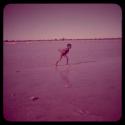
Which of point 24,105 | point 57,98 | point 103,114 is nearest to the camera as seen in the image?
point 103,114

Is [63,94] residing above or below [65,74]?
above

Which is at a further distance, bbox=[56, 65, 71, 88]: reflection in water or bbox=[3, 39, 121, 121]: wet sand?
bbox=[56, 65, 71, 88]: reflection in water

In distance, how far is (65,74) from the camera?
4781 millimetres

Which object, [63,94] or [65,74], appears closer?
[63,94]

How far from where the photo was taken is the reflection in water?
4.16m

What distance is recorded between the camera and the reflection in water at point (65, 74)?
13.7ft

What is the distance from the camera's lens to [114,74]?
4.71m

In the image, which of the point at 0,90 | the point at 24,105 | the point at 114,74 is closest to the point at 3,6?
the point at 0,90

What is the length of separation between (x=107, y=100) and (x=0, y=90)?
1510 mm

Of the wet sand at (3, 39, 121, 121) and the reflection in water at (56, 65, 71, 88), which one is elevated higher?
the wet sand at (3, 39, 121, 121)

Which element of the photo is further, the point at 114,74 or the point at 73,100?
the point at 114,74

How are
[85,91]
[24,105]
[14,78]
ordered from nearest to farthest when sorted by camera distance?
[24,105] < [85,91] < [14,78]

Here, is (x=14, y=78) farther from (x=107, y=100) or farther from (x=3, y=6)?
(x=3, y=6)

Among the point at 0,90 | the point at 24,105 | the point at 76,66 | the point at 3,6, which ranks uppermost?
the point at 3,6
